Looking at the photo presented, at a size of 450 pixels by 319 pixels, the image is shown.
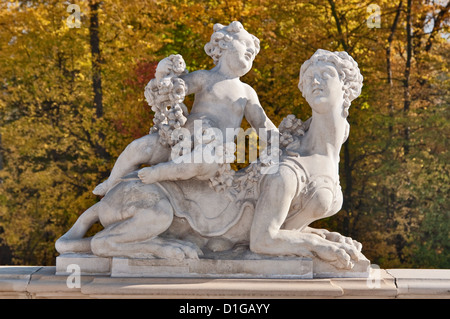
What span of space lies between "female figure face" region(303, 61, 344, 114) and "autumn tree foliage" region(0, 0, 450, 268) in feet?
16.5

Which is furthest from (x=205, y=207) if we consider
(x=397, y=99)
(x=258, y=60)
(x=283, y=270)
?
(x=397, y=99)

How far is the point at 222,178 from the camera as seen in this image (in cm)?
439

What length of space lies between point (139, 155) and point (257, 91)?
5786mm

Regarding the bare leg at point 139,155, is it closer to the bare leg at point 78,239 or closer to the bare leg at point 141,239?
the bare leg at point 78,239

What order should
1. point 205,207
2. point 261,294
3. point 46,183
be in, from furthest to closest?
point 46,183 < point 205,207 < point 261,294

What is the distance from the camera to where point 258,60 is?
9.42 m

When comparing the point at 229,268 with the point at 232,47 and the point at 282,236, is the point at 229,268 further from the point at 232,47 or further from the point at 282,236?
the point at 232,47

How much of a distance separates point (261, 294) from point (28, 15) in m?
7.50

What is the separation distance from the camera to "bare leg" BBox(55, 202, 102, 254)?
440cm

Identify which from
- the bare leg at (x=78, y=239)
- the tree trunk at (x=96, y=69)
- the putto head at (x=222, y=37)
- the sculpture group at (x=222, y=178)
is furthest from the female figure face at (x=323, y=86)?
the tree trunk at (x=96, y=69)

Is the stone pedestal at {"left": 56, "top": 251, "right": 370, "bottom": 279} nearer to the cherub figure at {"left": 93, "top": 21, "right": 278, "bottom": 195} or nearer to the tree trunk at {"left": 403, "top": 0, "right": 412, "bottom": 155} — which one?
the cherub figure at {"left": 93, "top": 21, "right": 278, "bottom": 195}

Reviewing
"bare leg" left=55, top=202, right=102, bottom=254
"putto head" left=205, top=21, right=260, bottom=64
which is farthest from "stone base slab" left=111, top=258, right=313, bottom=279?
"putto head" left=205, top=21, right=260, bottom=64

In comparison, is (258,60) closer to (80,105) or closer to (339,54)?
(80,105)

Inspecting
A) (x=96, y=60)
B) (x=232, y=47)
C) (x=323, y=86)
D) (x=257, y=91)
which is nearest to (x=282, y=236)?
(x=323, y=86)
